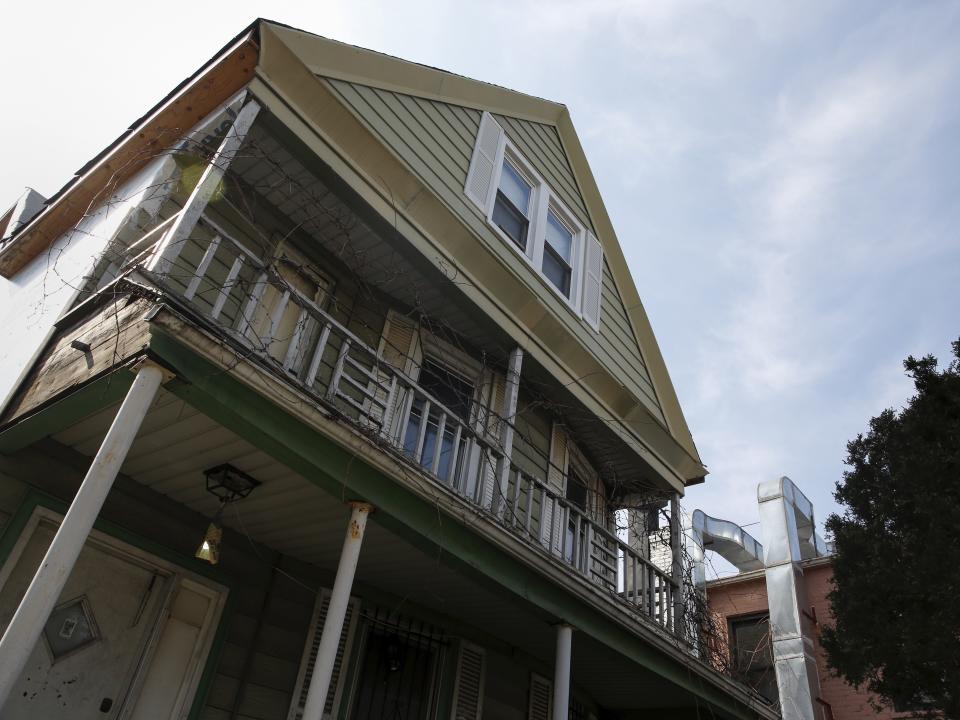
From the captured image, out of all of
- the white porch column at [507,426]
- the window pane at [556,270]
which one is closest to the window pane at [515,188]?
the window pane at [556,270]

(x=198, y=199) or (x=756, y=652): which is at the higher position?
(x=756, y=652)

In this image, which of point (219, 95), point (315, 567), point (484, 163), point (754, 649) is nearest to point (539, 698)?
point (315, 567)

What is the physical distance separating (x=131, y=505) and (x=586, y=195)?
26.6ft

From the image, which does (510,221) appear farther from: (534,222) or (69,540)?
(69,540)

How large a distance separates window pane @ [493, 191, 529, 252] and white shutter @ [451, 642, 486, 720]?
4.81m

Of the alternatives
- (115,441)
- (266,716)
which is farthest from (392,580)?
(115,441)

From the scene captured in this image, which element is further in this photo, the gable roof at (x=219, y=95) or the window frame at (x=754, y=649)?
the window frame at (x=754, y=649)

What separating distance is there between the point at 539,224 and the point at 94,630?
271 inches

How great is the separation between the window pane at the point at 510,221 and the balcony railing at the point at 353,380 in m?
2.53

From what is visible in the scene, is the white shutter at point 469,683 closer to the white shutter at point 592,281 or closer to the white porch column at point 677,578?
the white porch column at point 677,578

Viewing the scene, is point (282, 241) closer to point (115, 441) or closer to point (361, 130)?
point (361, 130)

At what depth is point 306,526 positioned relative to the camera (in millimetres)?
5641

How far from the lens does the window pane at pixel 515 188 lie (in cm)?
945

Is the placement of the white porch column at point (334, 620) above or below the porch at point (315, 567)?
below
